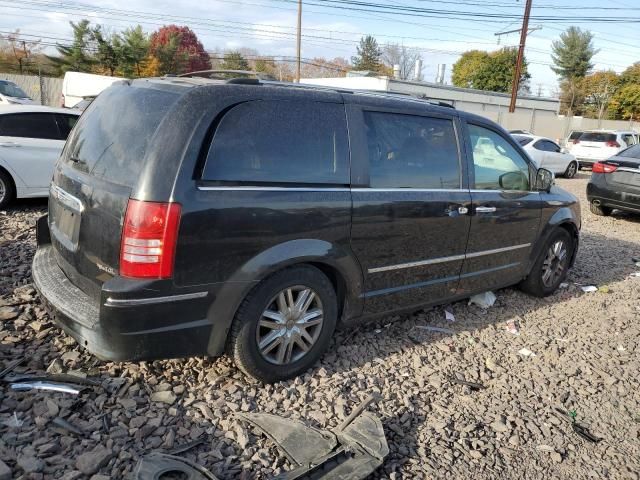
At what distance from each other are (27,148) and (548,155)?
1536cm

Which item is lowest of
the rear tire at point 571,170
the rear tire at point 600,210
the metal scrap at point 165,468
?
the rear tire at point 571,170

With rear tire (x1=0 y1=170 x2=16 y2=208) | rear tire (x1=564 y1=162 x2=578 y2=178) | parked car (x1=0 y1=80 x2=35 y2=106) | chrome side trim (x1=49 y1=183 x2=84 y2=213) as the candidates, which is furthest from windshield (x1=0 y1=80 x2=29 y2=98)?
rear tire (x1=564 y1=162 x2=578 y2=178)

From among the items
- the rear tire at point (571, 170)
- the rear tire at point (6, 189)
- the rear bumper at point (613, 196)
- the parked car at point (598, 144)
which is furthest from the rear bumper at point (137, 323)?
the parked car at point (598, 144)

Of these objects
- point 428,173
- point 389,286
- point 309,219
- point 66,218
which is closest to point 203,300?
point 309,219

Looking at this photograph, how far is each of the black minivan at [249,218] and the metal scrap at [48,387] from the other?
1.18 ft

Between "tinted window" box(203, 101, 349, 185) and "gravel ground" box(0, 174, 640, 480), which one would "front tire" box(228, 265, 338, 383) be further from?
"tinted window" box(203, 101, 349, 185)

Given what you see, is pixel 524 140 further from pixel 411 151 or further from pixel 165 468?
pixel 165 468

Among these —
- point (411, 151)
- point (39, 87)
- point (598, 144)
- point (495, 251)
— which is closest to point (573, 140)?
point (598, 144)

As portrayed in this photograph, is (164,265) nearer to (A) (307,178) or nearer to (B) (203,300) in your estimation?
(B) (203,300)

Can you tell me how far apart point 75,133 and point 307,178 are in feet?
5.47

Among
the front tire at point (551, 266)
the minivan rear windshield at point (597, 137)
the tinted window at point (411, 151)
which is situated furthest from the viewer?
the minivan rear windshield at point (597, 137)

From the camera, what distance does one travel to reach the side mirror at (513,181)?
460 cm

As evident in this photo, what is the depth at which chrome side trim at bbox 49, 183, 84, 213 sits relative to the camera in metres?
3.04

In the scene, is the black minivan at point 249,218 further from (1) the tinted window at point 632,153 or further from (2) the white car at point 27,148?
(1) the tinted window at point 632,153
